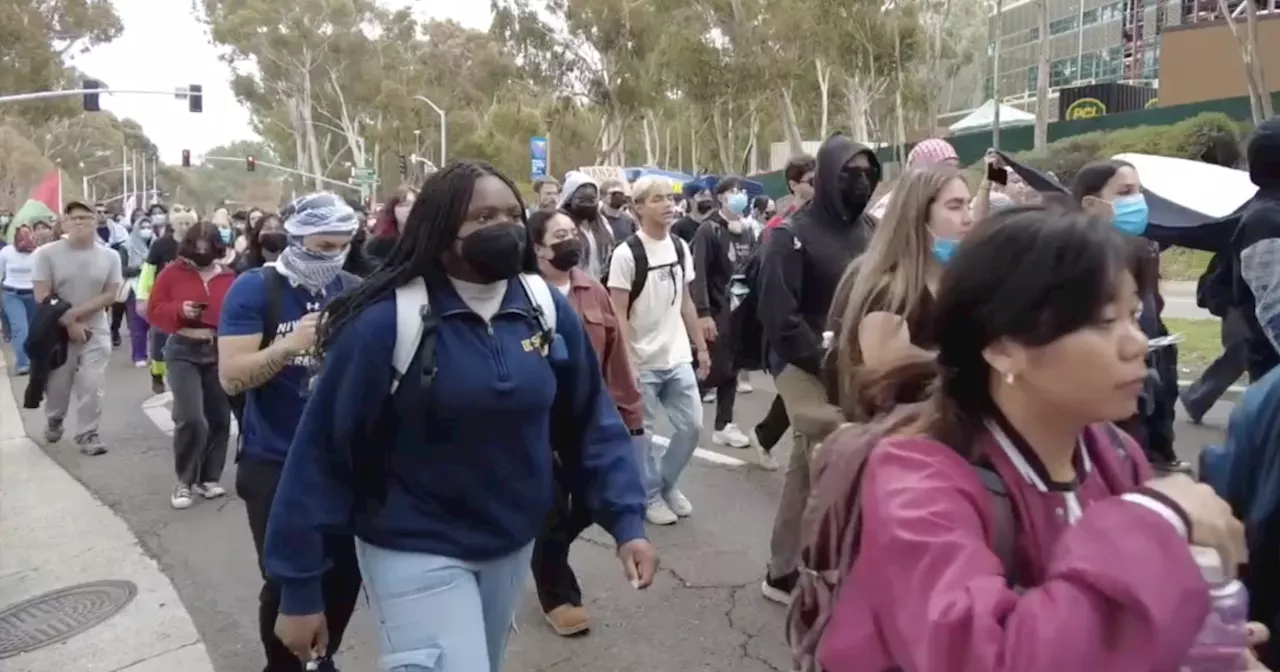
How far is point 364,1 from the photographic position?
2105 inches

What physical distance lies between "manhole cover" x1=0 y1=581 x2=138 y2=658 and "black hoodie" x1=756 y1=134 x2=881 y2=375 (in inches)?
126

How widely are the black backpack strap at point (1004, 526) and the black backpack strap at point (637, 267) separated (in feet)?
14.6

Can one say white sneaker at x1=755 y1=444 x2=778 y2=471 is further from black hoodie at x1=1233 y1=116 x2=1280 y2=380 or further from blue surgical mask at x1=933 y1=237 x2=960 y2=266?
blue surgical mask at x1=933 y1=237 x2=960 y2=266

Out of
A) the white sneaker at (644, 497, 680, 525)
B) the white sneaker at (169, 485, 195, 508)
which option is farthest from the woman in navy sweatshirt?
the white sneaker at (169, 485, 195, 508)

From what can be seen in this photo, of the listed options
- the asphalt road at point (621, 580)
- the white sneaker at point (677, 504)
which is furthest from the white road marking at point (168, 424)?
the white sneaker at point (677, 504)

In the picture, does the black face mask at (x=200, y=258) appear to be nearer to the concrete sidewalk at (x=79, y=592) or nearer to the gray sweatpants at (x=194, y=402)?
the gray sweatpants at (x=194, y=402)

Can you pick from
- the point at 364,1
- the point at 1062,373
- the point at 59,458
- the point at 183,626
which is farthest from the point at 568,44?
the point at 1062,373

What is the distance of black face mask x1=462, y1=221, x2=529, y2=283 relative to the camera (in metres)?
2.72

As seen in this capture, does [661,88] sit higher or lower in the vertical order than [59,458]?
higher

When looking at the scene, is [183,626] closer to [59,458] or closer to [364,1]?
[59,458]

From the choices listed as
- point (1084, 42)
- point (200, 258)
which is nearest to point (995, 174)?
point (200, 258)

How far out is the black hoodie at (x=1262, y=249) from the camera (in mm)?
2848

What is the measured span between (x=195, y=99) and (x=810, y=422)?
34.1 metres

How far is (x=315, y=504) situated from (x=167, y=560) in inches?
147
